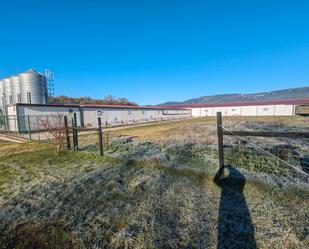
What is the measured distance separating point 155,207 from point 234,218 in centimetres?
116

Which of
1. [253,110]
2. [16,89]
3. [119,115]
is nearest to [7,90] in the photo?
[16,89]

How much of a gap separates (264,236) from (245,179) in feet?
5.61

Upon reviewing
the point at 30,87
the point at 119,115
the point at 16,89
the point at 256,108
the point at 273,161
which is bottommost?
the point at 273,161

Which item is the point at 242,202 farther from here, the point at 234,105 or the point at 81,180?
the point at 234,105

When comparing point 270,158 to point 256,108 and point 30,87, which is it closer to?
point 30,87

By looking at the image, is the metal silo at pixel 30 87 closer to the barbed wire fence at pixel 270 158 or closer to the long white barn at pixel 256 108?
the barbed wire fence at pixel 270 158

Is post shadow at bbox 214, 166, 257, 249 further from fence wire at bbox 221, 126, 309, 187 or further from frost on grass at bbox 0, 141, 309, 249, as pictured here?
fence wire at bbox 221, 126, 309, 187

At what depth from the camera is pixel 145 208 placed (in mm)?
2965

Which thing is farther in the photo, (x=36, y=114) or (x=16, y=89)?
(x=16, y=89)

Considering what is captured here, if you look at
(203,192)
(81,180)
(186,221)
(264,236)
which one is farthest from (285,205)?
(81,180)

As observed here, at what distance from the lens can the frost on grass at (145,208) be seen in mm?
2279

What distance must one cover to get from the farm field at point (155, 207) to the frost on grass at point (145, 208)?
0.01 metres

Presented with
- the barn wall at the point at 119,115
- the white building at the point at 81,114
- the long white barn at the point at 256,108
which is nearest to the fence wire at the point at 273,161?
the white building at the point at 81,114

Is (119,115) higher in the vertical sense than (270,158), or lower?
higher
